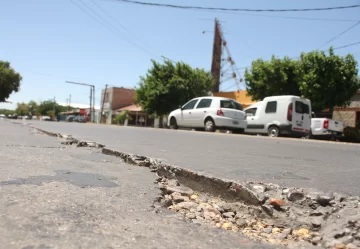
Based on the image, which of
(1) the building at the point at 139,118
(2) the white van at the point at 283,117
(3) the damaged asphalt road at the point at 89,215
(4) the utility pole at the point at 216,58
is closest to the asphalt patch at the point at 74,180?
(3) the damaged asphalt road at the point at 89,215

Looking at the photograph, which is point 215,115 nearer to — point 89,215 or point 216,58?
point 89,215

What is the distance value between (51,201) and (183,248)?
114 cm

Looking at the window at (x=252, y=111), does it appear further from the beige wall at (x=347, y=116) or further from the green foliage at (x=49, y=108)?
the green foliage at (x=49, y=108)

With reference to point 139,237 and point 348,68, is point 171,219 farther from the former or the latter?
point 348,68

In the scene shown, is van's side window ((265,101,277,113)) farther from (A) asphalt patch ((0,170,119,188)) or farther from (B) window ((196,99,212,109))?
(A) asphalt patch ((0,170,119,188))

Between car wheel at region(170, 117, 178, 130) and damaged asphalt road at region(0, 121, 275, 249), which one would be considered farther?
car wheel at region(170, 117, 178, 130)

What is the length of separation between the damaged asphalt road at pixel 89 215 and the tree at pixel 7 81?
176 ft

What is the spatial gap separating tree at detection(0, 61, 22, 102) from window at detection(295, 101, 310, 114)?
4853 centimetres

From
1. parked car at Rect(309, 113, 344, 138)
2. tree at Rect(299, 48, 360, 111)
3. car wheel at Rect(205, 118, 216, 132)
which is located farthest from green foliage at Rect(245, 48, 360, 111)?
car wheel at Rect(205, 118, 216, 132)

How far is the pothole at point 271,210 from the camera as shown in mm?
1866

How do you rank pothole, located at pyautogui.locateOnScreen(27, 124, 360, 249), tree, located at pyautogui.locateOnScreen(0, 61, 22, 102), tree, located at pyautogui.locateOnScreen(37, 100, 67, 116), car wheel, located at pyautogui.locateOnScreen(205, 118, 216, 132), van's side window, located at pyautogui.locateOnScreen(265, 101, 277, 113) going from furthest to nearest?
tree, located at pyautogui.locateOnScreen(37, 100, 67, 116), tree, located at pyautogui.locateOnScreen(0, 61, 22, 102), van's side window, located at pyautogui.locateOnScreen(265, 101, 277, 113), car wheel, located at pyautogui.locateOnScreen(205, 118, 216, 132), pothole, located at pyautogui.locateOnScreen(27, 124, 360, 249)

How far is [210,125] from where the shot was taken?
13.6 metres

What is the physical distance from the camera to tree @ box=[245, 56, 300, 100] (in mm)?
23250

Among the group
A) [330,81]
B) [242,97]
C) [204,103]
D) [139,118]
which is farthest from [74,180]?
[139,118]
